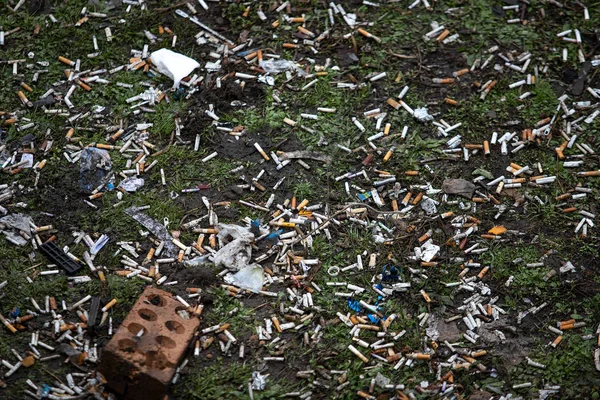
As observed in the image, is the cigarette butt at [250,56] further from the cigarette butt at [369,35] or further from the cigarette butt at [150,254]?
the cigarette butt at [150,254]

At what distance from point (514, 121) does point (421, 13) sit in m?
2.30

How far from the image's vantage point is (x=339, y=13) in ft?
32.2

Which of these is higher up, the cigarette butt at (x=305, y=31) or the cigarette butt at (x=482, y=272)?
the cigarette butt at (x=305, y=31)

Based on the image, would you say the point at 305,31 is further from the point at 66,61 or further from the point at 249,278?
the point at 249,278

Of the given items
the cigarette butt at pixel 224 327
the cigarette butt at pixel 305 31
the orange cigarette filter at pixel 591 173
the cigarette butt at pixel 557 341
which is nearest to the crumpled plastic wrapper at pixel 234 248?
the cigarette butt at pixel 224 327

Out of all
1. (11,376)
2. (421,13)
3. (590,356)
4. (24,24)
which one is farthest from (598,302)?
(24,24)

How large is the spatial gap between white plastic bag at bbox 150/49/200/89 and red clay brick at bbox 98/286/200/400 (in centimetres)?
345

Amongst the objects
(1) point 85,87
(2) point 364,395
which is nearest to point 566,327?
(2) point 364,395

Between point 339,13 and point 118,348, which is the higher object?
point 339,13

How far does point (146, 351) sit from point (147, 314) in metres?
0.46

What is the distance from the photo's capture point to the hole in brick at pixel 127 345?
20.4 feet

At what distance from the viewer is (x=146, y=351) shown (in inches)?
247

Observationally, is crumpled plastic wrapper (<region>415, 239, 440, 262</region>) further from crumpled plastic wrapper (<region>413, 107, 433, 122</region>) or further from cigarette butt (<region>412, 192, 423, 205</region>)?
crumpled plastic wrapper (<region>413, 107, 433, 122</region>)

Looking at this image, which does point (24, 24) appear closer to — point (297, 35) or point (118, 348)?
point (297, 35)
